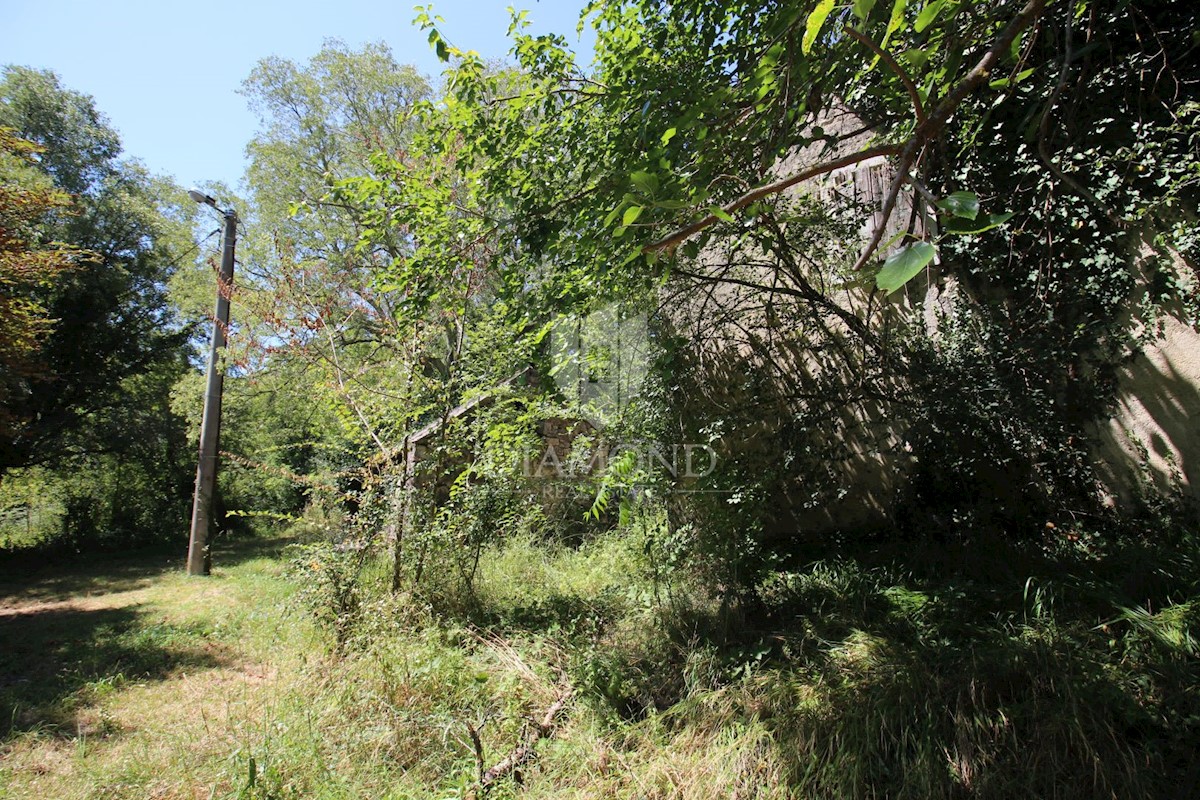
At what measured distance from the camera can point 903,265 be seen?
108 centimetres

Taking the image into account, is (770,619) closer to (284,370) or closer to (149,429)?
(284,370)

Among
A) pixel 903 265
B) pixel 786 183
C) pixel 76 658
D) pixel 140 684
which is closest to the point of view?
pixel 903 265

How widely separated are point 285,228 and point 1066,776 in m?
14.4

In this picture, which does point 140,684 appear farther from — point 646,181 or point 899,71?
point 899,71

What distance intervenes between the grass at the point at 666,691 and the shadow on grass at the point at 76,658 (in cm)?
3

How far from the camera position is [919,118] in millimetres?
1700

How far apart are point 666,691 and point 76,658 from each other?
4766mm

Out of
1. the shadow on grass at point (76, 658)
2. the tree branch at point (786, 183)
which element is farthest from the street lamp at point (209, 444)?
the tree branch at point (786, 183)

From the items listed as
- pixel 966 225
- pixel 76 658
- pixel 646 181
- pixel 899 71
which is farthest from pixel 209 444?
pixel 966 225

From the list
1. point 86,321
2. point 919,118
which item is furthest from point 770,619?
point 86,321

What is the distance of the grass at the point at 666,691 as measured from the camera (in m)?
2.28

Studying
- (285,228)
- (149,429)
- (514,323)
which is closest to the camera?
(514,323)

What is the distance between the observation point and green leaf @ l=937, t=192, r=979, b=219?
1234mm

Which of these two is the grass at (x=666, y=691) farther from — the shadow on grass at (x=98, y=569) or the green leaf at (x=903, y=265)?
the shadow on grass at (x=98, y=569)
